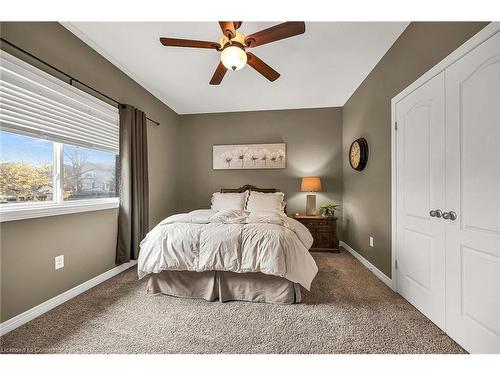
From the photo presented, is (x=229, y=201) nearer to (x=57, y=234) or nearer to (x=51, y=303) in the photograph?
(x=57, y=234)

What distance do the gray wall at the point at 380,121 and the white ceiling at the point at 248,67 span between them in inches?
7.8

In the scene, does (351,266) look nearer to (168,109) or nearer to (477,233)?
(477,233)

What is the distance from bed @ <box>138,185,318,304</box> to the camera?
1989 millimetres

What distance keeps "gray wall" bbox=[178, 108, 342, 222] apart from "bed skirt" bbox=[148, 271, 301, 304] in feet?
7.73

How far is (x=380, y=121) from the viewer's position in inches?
105

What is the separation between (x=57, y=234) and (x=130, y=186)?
94 cm

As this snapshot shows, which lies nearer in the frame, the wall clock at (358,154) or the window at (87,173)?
the window at (87,173)

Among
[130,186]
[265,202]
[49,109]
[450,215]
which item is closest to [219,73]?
[49,109]

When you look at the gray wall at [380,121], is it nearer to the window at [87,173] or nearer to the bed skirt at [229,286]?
the bed skirt at [229,286]

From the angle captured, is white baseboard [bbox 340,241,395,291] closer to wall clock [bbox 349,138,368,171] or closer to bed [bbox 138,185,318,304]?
bed [bbox 138,185,318,304]

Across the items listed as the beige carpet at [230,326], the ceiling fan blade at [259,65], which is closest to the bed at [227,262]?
the beige carpet at [230,326]

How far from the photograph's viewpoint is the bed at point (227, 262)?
78.3 inches

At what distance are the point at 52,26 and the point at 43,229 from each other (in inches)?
70.3
